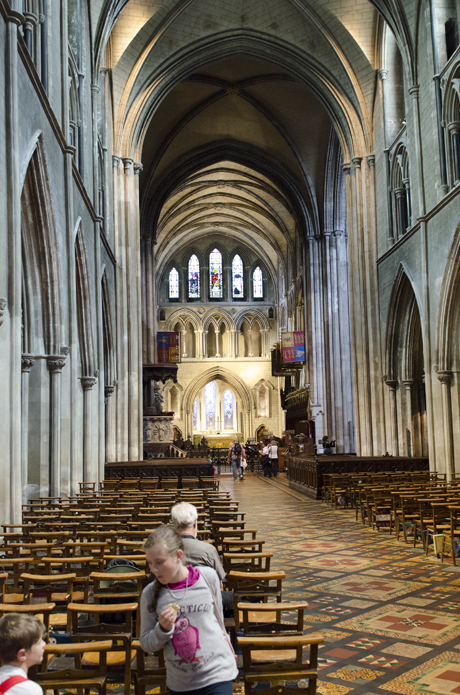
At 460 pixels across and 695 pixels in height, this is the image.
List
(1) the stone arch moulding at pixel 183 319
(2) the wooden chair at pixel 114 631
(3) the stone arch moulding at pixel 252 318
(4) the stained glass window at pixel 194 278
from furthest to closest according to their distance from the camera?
1. (3) the stone arch moulding at pixel 252 318
2. (4) the stained glass window at pixel 194 278
3. (1) the stone arch moulding at pixel 183 319
4. (2) the wooden chair at pixel 114 631

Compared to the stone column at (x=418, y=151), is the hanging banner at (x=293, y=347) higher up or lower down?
lower down

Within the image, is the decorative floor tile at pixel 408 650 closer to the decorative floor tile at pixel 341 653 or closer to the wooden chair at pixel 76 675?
the decorative floor tile at pixel 341 653

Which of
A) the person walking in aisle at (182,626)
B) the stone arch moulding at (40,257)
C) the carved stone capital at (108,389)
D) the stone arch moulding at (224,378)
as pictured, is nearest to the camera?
the person walking in aisle at (182,626)

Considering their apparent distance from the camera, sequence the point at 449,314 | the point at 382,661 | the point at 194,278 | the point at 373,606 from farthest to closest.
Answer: the point at 194,278 → the point at 449,314 → the point at 373,606 → the point at 382,661

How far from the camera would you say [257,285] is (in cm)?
4834

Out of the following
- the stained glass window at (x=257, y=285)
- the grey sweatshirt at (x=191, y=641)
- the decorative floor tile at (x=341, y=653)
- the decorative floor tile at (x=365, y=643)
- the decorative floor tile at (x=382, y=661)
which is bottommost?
the decorative floor tile at (x=365, y=643)

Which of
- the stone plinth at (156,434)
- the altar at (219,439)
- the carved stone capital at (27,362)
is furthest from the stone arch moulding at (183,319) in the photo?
the carved stone capital at (27,362)

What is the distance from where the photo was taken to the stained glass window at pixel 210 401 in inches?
1905

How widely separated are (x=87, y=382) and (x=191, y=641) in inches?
562

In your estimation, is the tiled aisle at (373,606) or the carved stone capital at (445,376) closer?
the tiled aisle at (373,606)

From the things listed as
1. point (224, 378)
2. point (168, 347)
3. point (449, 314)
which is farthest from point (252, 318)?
point (449, 314)

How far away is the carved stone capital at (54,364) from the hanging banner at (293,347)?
2203 cm

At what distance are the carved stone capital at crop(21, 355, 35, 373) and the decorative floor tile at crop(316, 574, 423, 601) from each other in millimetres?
7122

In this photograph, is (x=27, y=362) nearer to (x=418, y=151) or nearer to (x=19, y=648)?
(x=19, y=648)
